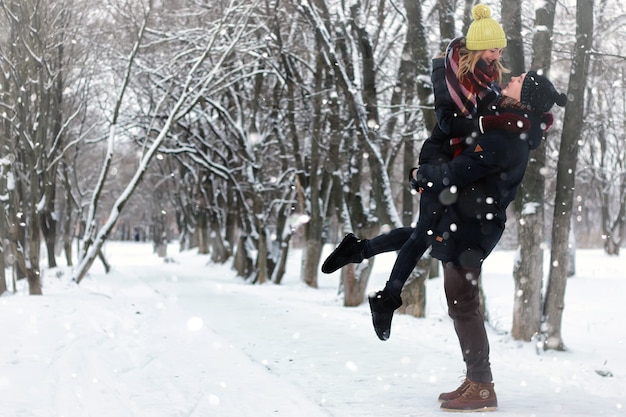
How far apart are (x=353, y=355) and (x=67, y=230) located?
24507 millimetres

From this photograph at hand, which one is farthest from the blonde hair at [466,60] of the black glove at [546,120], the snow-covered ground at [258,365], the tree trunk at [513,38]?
A: the tree trunk at [513,38]

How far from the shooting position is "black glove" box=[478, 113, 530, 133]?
373 centimetres

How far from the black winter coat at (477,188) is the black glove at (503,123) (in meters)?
0.03

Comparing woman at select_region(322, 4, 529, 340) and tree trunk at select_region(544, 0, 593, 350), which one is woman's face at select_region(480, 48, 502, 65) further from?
A: tree trunk at select_region(544, 0, 593, 350)

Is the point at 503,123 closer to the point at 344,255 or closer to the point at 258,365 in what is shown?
the point at 344,255

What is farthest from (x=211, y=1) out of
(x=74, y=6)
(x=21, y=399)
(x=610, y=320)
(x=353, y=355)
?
(x=21, y=399)

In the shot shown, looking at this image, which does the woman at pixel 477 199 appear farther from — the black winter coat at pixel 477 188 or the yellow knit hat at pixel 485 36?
the yellow knit hat at pixel 485 36

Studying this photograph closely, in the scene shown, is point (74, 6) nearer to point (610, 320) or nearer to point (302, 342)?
point (302, 342)

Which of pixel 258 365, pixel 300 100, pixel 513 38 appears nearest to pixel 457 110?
pixel 258 365

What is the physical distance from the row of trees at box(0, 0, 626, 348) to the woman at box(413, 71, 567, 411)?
4715 mm

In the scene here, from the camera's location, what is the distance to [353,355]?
6.49m

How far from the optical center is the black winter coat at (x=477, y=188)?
3725mm

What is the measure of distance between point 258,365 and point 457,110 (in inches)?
132

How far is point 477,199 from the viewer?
3.86 m
